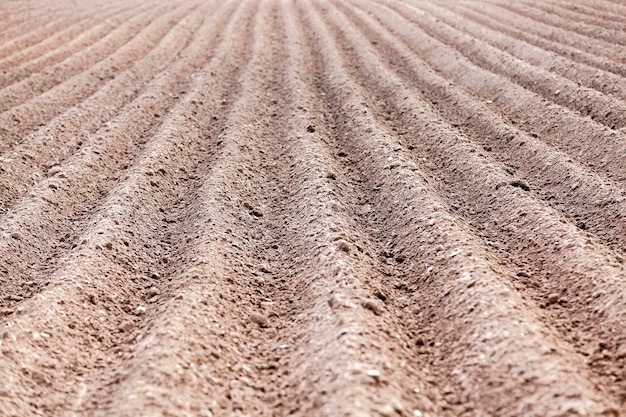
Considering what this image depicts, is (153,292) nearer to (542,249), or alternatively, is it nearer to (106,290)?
(106,290)

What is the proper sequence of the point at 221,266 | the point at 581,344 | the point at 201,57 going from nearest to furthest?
the point at 581,344
the point at 221,266
the point at 201,57

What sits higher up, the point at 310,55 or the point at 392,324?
the point at 310,55

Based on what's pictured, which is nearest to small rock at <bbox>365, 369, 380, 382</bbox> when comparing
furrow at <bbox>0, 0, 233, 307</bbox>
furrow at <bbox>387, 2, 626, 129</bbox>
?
furrow at <bbox>0, 0, 233, 307</bbox>

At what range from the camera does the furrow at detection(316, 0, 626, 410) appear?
2598mm

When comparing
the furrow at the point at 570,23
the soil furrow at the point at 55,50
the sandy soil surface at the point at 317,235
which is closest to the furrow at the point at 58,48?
the soil furrow at the point at 55,50

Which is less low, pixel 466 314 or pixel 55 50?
pixel 55 50

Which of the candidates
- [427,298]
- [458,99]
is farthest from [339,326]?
[458,99]

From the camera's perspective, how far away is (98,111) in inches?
229

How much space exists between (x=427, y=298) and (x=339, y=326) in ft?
1.87

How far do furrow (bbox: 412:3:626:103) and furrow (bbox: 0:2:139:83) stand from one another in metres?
5.56

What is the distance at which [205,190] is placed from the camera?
4.16 metres

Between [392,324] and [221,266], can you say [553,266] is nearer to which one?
[392,324]

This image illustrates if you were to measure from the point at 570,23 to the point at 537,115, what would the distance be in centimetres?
470

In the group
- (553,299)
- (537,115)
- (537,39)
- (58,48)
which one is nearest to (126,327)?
(553,299)
